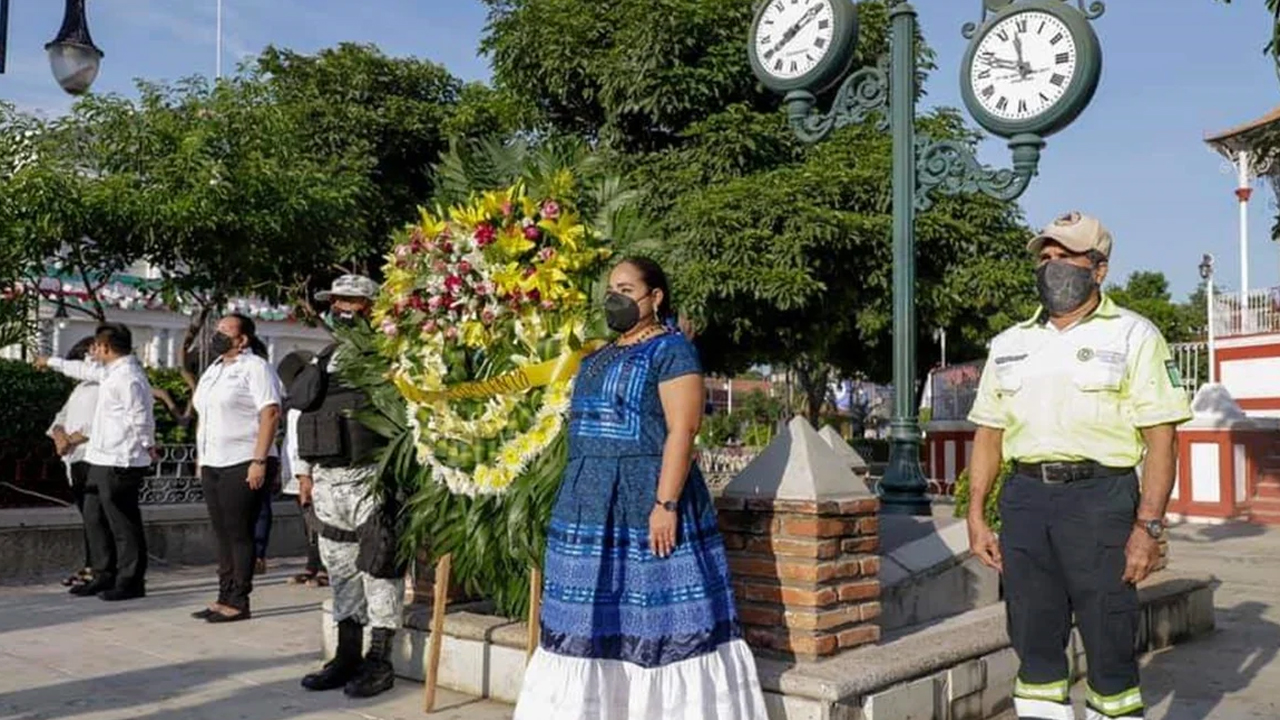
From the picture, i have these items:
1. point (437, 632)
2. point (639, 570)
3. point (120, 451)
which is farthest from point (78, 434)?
point (639, 570)

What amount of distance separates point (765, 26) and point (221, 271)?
6.15 metres

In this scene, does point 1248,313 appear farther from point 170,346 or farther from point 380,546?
point 170,346

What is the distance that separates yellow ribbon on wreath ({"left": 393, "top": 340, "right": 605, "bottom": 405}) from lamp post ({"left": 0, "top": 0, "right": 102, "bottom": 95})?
4.58 m

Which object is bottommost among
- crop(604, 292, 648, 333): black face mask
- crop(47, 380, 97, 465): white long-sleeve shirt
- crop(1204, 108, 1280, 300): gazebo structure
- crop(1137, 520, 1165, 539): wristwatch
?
crop(1137, 520, 1165, 539): wristwatch

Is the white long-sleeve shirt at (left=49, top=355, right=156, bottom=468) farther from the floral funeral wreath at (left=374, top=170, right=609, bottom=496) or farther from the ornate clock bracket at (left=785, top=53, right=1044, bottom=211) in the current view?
the ornate clock bracket at (left=785, top=53, right=1044, bottom=211)

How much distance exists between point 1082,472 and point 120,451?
243 inches

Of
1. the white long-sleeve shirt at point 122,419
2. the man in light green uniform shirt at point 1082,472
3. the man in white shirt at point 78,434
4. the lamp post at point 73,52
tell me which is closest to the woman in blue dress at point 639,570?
the man in light green uniform shirt at point 1082,472

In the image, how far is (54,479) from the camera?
10.6 meters

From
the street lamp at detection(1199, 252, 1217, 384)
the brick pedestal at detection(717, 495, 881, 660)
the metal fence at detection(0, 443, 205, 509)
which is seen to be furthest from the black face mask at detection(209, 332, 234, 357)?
the street lamp at detection(1199, 252, 1217, 384)

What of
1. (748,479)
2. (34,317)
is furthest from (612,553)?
(34,317)

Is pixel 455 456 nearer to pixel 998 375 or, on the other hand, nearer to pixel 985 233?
pixel 998 375

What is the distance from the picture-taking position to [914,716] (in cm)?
459

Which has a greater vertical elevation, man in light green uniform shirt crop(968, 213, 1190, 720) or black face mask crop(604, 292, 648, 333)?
black face mask crop(604, 292, 648, 333)

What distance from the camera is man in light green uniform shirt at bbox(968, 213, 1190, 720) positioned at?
3799 millimetres
